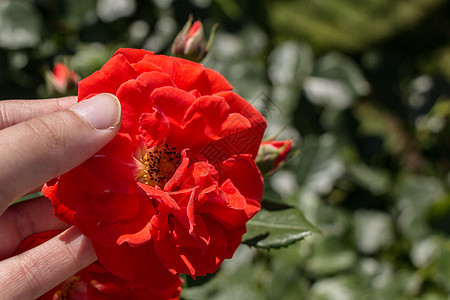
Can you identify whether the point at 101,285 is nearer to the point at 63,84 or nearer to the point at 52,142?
the point at 52,142

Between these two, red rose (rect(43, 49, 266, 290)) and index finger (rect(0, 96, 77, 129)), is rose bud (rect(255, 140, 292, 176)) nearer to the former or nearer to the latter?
red rose (rect(43, 49, 266, 290))

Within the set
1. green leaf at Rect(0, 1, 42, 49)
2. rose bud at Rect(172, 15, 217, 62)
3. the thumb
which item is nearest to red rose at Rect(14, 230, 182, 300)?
the thumb

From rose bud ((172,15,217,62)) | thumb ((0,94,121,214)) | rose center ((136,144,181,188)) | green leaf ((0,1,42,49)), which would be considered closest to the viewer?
thumb ((0,94,121,214))

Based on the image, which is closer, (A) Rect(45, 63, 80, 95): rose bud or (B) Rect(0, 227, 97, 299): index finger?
(B) Rect(0, 227, 97, 299): index finger

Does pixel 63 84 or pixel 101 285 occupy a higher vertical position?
pixel 63 84

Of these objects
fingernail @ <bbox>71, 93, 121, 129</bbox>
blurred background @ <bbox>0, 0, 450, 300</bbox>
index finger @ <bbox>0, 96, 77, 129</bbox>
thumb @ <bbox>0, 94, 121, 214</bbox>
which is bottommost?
blurred background @ <bbox>0, 0, 450, 300</bbox>

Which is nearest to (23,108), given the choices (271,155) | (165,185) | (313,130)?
(165,185)

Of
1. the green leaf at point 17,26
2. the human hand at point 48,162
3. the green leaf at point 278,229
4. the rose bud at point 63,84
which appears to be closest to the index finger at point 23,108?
the human hand at point 48,162
